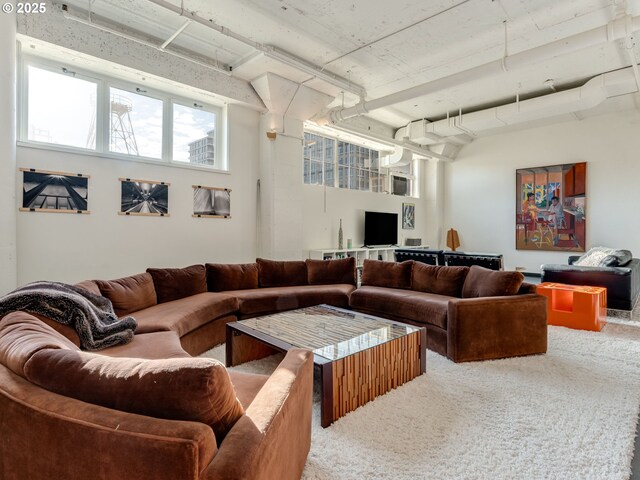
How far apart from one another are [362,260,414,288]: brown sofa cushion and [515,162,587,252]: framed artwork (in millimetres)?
5014

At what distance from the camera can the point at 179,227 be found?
5016 millimetres

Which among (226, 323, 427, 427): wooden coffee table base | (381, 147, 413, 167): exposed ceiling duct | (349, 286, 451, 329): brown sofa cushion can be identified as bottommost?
(226, 323, 427, 427): wooden coffee table base

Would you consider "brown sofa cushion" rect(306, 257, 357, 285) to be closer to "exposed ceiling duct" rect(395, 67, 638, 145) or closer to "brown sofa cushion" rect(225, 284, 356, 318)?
"brown sofa cushion" rect(225, 284, 356, 318)

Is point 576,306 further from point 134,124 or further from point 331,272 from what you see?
point 134,124

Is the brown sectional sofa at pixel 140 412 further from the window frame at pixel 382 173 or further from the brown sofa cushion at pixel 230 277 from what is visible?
the window frame at pixel 382 173

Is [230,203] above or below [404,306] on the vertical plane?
above

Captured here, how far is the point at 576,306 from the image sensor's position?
13.1ft

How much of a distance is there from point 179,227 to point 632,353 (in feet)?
17.6

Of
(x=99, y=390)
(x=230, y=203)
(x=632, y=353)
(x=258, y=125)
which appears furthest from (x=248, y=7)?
(x=632, y=353)

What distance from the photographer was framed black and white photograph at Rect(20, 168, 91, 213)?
381 centimetres

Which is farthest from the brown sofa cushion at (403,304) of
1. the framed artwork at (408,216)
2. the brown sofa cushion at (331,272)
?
the framed artwork at (408,216)

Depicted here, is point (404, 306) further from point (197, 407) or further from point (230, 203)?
point (230, 203)

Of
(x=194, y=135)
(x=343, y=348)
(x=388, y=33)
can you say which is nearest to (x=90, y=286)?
(x=343, y=348)

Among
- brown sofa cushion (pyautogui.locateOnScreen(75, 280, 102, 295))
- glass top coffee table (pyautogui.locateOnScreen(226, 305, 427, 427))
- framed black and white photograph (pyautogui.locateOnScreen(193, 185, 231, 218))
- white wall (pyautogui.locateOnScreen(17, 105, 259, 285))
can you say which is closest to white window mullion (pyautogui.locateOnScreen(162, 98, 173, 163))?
white wall (pyautogui.locateOnScreen(17, 105, 259, 285))
